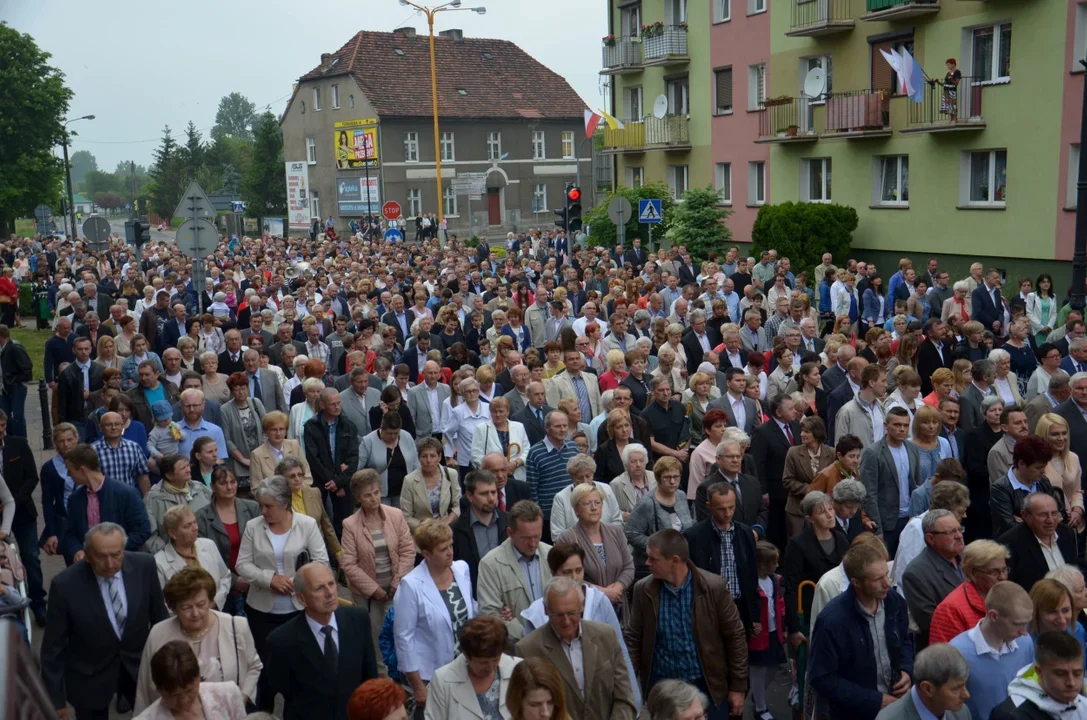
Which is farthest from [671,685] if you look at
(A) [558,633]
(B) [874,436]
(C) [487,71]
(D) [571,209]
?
(C) [487,71]

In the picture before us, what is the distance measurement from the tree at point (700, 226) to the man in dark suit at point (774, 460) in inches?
956

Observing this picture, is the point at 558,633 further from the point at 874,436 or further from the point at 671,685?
the point at 874,436

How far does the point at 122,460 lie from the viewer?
9.44 m

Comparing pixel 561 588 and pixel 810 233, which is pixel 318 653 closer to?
pixel 561 588

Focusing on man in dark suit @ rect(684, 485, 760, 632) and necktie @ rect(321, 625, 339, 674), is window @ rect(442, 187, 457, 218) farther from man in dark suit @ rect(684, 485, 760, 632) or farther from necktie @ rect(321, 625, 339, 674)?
necktie @ rect(321, 625, 339, 674)

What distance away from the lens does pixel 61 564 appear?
11617 mm

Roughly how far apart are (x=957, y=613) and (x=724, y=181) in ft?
111

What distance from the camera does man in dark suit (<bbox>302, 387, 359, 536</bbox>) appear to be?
10.3 metres

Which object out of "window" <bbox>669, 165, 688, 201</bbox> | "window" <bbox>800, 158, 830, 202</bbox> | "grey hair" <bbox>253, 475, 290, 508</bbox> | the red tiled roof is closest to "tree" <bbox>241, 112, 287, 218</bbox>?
the red tiled roof

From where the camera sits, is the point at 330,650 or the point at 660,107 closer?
the point at 330,650

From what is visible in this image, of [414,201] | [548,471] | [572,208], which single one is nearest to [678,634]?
[548,471]

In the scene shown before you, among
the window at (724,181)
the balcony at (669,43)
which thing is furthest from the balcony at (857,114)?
the balcony at (669,43)

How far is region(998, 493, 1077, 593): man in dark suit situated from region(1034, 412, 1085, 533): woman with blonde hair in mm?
1456

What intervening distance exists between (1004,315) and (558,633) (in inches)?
560
